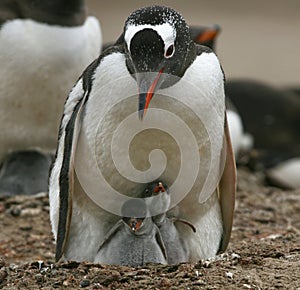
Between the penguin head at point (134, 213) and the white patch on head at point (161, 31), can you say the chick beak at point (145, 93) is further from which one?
the penguin head at point (134, 213)

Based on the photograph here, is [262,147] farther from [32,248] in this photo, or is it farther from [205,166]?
[205,166]

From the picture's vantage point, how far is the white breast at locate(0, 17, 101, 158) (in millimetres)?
5367

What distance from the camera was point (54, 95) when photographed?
5.46 metres

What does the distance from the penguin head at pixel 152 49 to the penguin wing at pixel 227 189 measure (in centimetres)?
44

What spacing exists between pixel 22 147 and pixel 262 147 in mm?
3146

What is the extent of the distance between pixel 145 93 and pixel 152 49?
0.15 metres

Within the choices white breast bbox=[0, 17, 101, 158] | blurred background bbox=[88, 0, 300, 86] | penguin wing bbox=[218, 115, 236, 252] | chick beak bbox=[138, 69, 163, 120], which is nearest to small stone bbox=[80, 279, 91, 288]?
chick beak bbox=[138, 69, 163, 120]

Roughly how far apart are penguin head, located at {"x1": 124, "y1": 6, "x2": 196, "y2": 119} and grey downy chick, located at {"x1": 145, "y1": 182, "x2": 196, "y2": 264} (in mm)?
335

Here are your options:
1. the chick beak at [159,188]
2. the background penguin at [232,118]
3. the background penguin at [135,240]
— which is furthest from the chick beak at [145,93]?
the background penguin at [232,118]

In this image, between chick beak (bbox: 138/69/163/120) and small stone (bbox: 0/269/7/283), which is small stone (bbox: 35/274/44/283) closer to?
small stone (bbox: 0/269/7/283)

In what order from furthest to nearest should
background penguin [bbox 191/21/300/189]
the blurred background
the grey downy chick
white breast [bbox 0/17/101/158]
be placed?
the blurred background, background penguin [bbox 191/21/300/189], white breast [bbox 0/17/101/158], the grey downy chick

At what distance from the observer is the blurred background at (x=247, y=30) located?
12.1m

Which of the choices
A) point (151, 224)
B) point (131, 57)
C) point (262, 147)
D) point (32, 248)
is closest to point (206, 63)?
point (131, 57)

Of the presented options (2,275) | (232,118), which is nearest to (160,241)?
(2,275)
